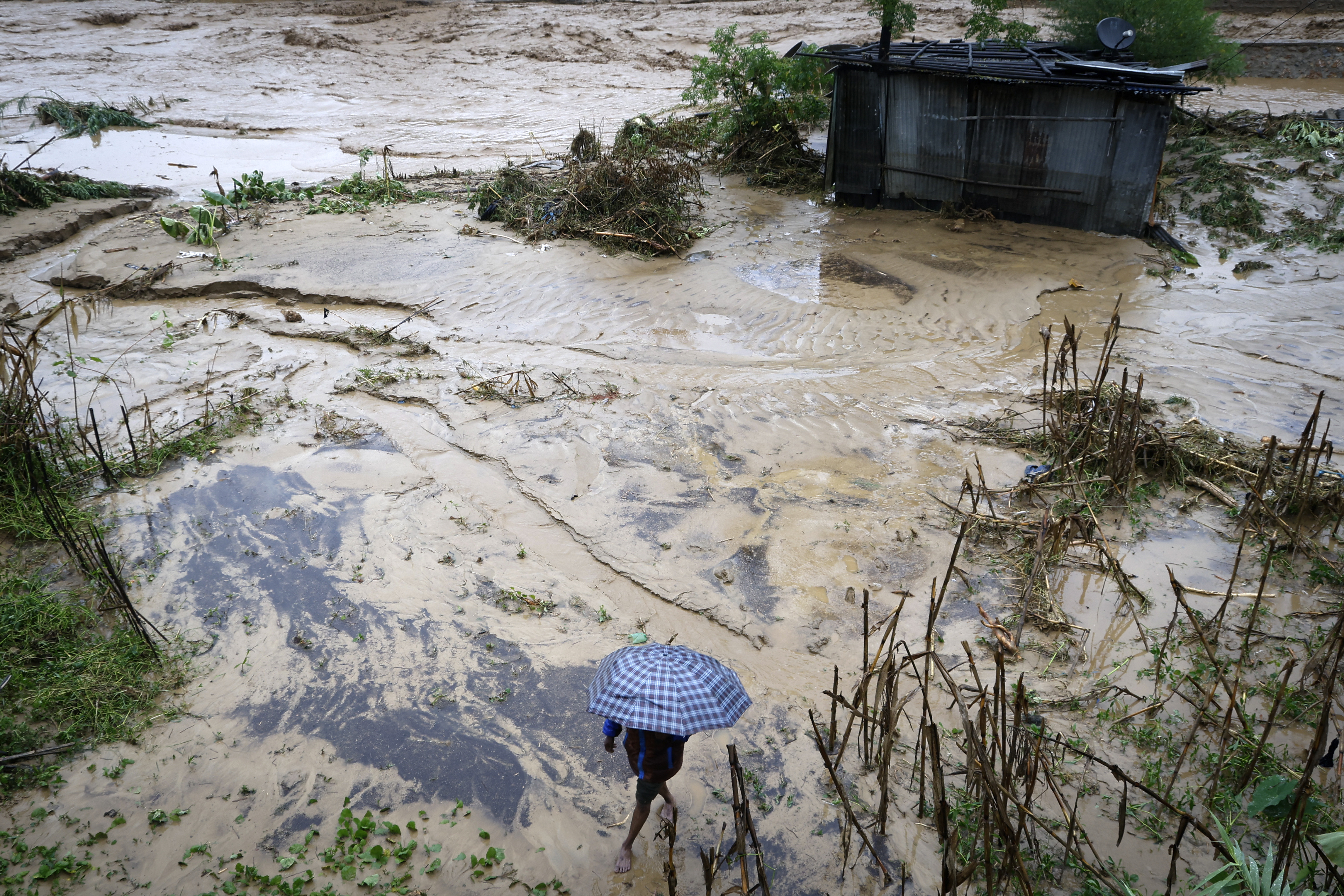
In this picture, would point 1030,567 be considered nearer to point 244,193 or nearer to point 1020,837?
point 1020,837

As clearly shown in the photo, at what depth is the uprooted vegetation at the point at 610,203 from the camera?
9.96 metres

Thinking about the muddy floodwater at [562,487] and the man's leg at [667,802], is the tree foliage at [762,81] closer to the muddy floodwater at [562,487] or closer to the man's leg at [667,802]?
the muddy floodwater at [562,487]

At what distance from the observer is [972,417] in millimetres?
6391

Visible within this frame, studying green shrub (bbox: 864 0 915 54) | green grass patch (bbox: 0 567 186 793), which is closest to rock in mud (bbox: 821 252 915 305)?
green shrub (bbox: 864 0 915 54)

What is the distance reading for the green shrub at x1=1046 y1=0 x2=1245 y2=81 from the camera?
1209 cm

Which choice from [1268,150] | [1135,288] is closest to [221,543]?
[1135,288]

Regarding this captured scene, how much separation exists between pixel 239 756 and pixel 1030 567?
181 inches

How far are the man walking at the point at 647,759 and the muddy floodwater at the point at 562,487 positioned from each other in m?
0.37

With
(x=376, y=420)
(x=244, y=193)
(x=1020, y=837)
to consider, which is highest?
(x=244, y=193)

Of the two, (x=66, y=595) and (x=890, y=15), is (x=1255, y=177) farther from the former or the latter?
(x=66, y=595)

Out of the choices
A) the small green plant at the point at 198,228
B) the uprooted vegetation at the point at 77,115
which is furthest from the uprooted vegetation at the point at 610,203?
the uprooted vegetation at the point at 77,115

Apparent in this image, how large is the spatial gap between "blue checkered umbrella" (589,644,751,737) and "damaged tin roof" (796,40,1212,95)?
31.2ft

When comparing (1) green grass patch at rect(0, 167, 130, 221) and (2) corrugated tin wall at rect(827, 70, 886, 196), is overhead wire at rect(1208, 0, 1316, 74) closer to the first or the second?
(2) corrugated tin wall at rect(827, 70, 886, 196)

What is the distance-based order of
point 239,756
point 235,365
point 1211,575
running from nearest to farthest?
point 239,756 < point 1211,575 < point 235,365
